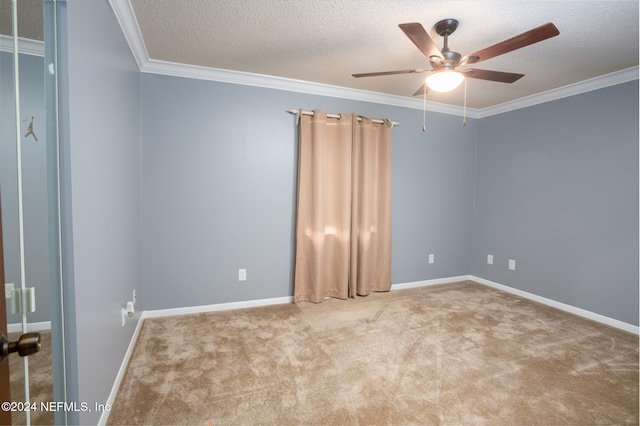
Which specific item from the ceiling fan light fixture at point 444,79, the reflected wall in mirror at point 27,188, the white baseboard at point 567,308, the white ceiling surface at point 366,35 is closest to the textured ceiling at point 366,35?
the white ceiling surface at point 366,35

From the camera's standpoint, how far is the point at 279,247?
3344mm

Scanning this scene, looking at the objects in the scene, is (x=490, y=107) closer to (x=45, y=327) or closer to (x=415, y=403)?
(x=415, y=403)

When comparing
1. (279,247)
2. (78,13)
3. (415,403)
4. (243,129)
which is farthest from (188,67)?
(415,403)

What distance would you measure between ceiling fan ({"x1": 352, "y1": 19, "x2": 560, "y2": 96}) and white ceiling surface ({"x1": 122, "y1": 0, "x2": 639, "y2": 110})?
269 mm

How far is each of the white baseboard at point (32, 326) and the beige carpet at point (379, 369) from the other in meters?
0.89

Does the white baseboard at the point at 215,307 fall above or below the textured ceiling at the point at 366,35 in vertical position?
below

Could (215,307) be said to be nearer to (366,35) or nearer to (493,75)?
(366,35)

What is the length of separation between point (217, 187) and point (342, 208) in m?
1.36

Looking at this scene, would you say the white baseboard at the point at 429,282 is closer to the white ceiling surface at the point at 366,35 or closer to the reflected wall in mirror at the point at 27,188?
the white ceiling surface at the point at 366,35

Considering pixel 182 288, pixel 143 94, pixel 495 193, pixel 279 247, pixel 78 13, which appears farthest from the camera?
pixel 495 193

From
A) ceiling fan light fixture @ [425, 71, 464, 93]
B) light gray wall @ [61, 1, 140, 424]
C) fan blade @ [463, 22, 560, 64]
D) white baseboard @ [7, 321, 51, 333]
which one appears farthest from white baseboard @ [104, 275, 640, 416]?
fan blade @ [463, 22, 560, 64]

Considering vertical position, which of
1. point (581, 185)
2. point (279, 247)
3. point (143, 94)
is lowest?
point (279, 247)

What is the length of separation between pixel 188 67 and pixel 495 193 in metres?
3.93

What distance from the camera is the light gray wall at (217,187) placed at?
2887mm
